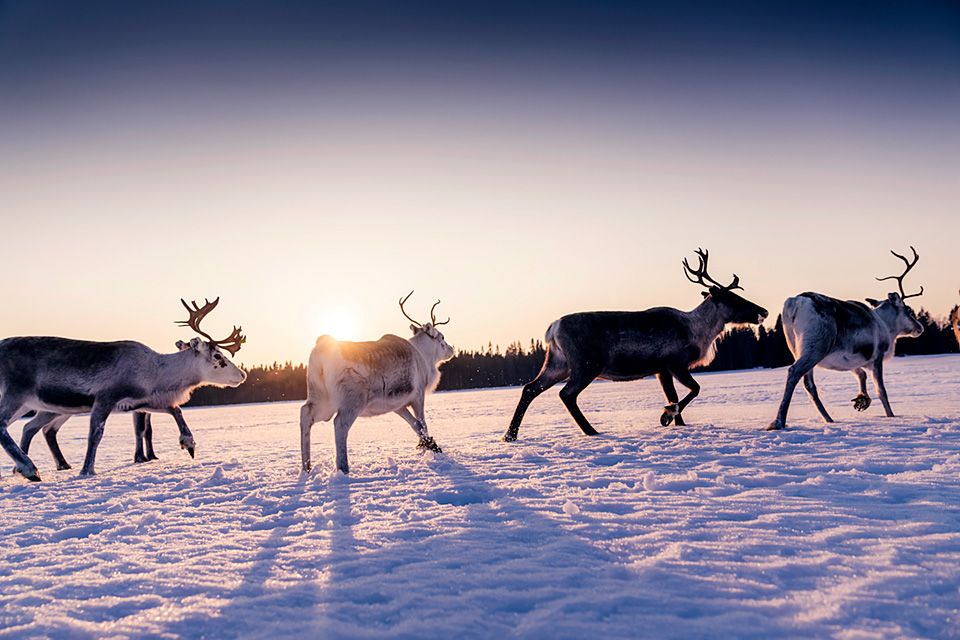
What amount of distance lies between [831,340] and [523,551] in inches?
280

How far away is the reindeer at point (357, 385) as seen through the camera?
6.11 meters

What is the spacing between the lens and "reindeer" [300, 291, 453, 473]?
241 inches

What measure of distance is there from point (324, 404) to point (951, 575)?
566 centimetres

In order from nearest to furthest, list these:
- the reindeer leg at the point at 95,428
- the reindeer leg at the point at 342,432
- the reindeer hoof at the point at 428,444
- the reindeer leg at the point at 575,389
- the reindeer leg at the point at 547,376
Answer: the reindeer leg at the point at 342,432 → the reindeer hoof at the point at 428,444 → the reindeer leg at the point at 95,428 → the reindeer leg at the point at 575,389 → the reindeer leg at the point at 547,376

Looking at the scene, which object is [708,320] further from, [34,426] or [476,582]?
[34,426]

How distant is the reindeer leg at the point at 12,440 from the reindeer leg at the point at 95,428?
0.53 m

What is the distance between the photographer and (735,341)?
67.1m

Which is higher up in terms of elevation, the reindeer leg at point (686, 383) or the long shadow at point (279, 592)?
the reindeer leg at point (686, 383)

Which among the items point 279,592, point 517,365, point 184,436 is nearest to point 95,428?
point 184,436

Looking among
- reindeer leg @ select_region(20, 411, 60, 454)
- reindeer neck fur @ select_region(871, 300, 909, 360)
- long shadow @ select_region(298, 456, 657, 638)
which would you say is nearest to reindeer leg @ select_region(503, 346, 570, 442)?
long shadow @ select_region(298, 456, 657, 638)

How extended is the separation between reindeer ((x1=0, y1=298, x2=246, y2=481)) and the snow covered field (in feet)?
7.33

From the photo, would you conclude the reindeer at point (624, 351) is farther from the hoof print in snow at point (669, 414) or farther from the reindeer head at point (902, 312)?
the reindeer head at point (902, 312)

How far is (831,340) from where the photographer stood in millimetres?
7969

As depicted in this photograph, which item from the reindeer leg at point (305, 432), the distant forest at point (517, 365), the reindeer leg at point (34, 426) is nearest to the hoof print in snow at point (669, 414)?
the reindeer leg at point (305, 432)
